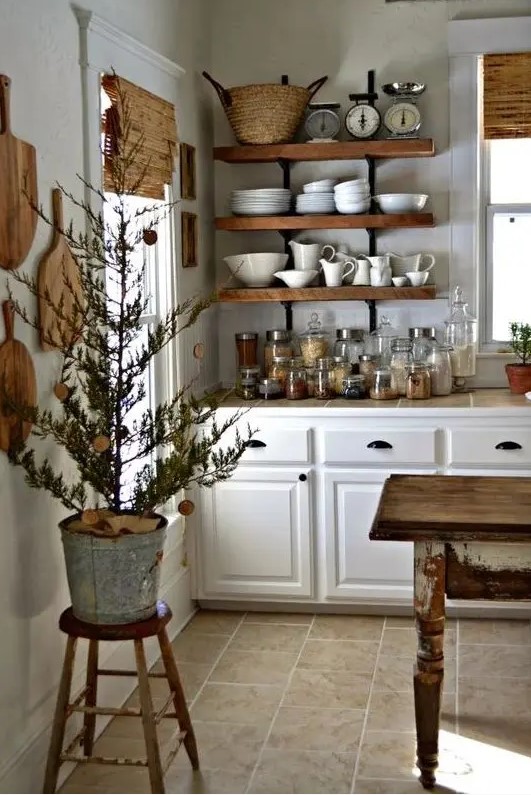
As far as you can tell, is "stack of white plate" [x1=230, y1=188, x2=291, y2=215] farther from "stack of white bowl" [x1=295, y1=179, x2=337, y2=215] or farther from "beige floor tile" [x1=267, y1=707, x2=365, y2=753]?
"beige floor tile" [x1=267, y1=707, x2=365, y2=753]

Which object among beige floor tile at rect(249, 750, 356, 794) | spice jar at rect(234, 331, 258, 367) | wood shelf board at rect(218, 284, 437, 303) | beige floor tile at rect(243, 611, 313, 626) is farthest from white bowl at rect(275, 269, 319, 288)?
beige floor tile at rect(249, 750, 356, 794)

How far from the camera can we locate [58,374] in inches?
127

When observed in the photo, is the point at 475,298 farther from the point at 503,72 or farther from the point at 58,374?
the point at 58,374

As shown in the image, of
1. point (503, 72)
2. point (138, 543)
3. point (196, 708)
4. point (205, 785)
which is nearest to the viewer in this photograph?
point (138, 543)

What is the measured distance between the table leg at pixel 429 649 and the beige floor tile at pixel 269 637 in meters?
1.14

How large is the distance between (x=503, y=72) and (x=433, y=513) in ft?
7.97

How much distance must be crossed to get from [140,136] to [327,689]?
2037mm

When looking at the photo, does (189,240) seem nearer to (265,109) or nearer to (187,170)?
(187,170)

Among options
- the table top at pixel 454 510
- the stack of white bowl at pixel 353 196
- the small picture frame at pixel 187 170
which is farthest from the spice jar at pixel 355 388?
the table top at pixel 454 510

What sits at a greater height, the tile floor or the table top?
the table top

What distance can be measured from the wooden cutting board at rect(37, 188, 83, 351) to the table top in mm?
1040

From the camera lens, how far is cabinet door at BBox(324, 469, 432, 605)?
443 centimetres

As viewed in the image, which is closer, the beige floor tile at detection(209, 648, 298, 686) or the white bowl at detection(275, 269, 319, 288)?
the beige floor tile at detection(209, 648, 298, 686)

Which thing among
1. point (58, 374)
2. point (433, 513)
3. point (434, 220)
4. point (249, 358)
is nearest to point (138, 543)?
point (58, 374)
